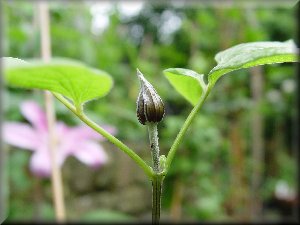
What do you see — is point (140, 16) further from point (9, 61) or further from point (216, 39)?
point (9, 61)

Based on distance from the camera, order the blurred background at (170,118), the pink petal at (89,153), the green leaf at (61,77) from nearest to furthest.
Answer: the green leaf at (61,77) < the pink petal at (89,153) < the blurred background at (170,118)

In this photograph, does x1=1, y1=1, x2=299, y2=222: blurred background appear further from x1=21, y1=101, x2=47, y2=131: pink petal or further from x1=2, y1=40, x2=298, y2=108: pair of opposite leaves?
x1=2, y1=40, x2=298, y2=108: pair of opposite leaves

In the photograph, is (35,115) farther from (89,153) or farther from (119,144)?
(119,144)

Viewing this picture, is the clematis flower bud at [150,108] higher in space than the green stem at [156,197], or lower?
higher

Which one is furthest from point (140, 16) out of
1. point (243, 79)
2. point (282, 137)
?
point (243, 79)

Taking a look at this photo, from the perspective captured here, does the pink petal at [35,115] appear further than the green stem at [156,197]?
Yes

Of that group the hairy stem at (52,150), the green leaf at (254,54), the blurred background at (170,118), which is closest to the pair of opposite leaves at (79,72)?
the green leaf at (254,54)

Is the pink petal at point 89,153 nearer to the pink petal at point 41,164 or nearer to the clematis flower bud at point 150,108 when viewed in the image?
the pink petal at point 41,164

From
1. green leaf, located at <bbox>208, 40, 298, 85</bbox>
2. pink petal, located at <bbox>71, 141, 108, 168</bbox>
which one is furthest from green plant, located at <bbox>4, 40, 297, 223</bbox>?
pink petal, located at <bbox>71, 141, 108, 168</bbox>

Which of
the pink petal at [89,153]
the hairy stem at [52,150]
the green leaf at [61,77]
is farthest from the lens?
the pink petal at [89,153]
